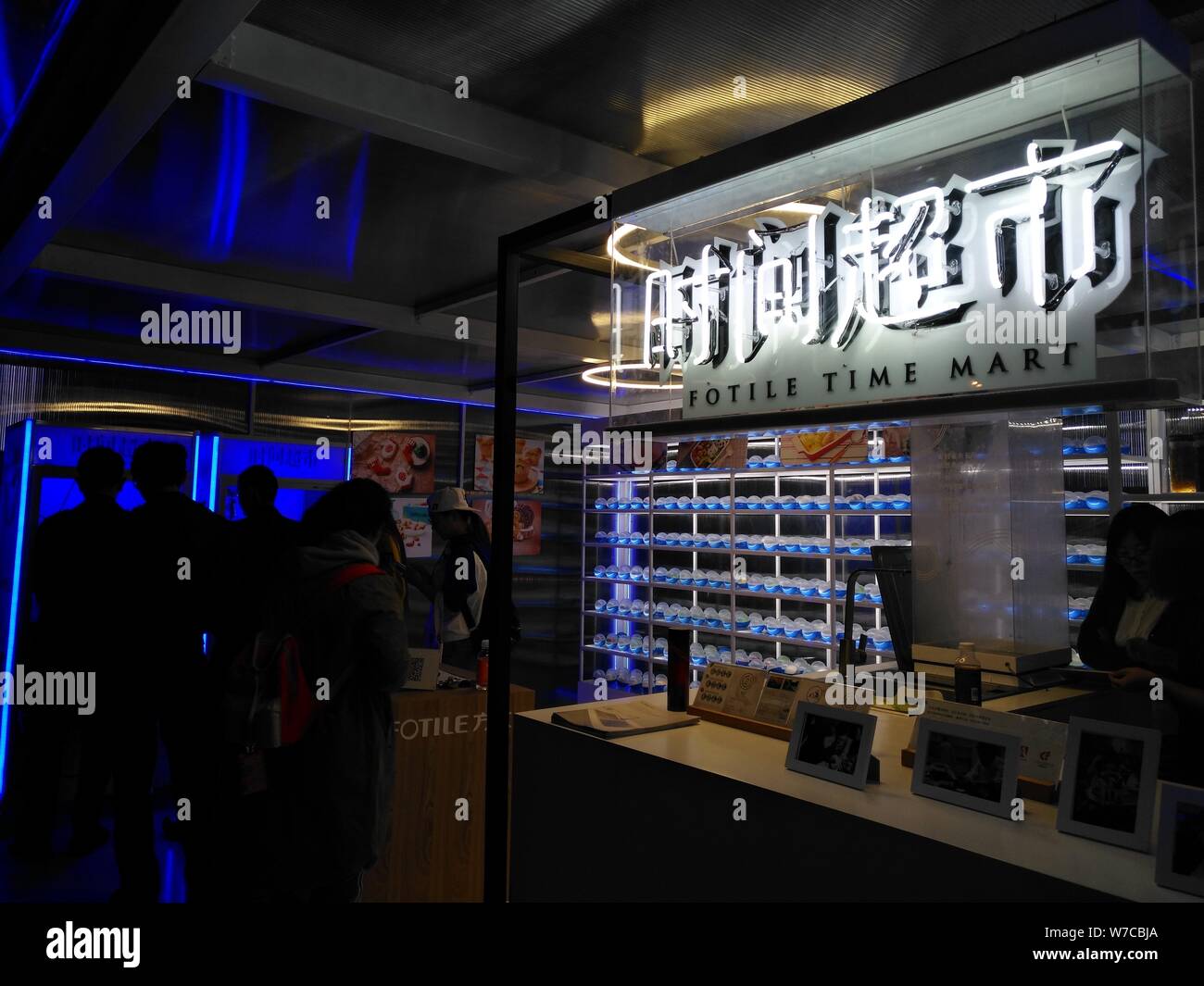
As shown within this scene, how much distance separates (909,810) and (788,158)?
1700mm

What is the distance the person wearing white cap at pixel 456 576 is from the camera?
434 cm

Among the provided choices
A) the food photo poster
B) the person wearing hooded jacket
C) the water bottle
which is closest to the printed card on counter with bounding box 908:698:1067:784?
the water bottle

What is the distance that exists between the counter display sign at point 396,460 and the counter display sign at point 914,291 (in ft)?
17.9

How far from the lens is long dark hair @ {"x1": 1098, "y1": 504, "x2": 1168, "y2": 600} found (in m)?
3.42

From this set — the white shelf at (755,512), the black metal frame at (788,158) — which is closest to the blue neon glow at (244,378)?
the white shelf at (755,512)

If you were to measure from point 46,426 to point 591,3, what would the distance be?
16.2ft

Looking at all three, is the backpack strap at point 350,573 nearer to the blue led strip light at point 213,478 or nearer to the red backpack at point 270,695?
Answer: the red backpack at point 270,695

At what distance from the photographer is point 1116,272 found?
173cm

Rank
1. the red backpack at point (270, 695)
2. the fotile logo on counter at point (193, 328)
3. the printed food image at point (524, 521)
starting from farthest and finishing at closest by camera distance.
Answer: the printed food image at point (524, 521)
the fotile logo on counter at point (193, 328)
the red backpack at point (270, 695)

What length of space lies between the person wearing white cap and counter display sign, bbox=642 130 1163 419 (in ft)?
6.29

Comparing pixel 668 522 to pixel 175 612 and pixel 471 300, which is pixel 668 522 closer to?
pixel 471 300

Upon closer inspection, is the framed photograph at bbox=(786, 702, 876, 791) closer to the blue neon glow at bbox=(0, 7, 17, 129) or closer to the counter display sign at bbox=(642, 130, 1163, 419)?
the counter display sign at bbox=(642, 130, 1163, 419)
